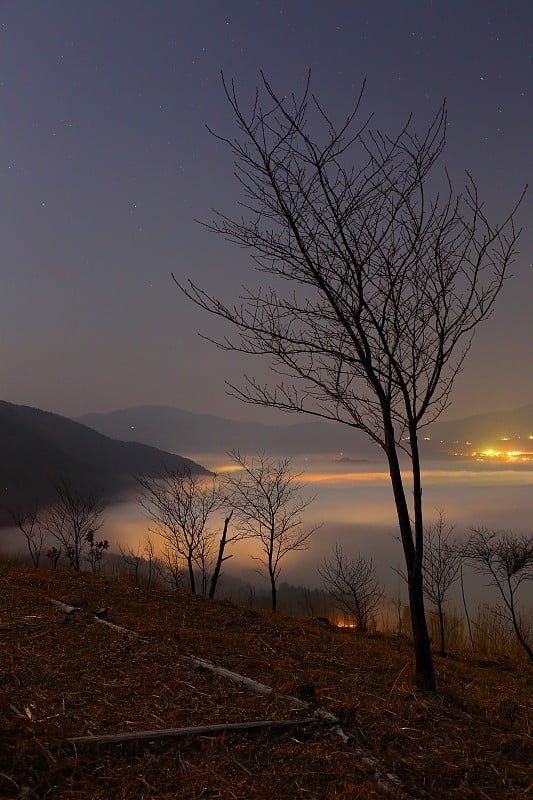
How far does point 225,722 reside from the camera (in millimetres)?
3805

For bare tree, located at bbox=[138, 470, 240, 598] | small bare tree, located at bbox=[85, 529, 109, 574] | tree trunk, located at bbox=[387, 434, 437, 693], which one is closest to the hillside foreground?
tree trunk, located at bbox=[387, 434, 437, 693]

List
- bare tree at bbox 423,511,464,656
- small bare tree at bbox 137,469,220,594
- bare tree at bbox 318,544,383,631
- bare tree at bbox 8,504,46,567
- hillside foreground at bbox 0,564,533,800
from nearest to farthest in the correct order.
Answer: hillside foreground at bbox 0,564,533,800 → bare tree at bbox 423,511,464,656 → small bare tree at bbox 137,469,220,594 → bare tree at bbox 8,504,46,567 → bare tree at bbox 318,544,383,631

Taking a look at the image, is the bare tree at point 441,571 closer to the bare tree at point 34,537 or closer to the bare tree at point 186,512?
the bare tree at point 186,512

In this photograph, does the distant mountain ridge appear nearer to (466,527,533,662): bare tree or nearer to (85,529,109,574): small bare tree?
(85,529,109,574): small bare tree

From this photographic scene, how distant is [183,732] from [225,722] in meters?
0.37

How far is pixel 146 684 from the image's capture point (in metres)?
4.58

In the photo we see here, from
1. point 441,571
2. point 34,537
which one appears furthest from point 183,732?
point 34,537

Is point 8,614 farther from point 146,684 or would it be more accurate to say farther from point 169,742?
point 169,742

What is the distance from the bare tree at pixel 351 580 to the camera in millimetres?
34938

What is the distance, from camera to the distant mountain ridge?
135250 millimetres

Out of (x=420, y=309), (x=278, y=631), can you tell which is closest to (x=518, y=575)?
(x=278, y=631)

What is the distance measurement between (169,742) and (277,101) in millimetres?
6584

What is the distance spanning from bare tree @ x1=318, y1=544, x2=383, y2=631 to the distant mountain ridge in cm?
6699

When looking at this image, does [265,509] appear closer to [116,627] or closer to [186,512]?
[186,512]
